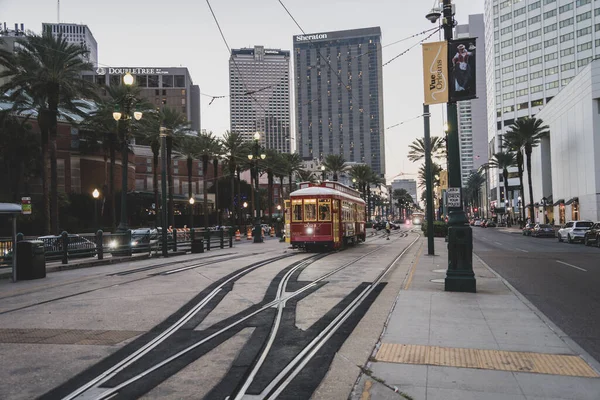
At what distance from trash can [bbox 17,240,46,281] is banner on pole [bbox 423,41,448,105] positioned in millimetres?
13489

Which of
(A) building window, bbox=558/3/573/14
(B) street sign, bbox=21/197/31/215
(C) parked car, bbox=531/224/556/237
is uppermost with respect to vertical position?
(A) building window, bbox=558/3/573/14

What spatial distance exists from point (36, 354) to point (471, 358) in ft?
19.6

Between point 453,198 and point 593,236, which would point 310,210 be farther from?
point 593,236

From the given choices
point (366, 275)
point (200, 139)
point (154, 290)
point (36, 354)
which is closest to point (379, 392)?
point (36, 354)

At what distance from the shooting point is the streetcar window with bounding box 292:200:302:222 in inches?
1018

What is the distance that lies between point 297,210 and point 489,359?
20014mm

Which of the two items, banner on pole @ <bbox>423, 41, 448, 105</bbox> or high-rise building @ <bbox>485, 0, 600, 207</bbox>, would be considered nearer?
banner on pole @ <bbox>423, 41, 448, 105</bbox>

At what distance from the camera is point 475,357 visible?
6.30 meters

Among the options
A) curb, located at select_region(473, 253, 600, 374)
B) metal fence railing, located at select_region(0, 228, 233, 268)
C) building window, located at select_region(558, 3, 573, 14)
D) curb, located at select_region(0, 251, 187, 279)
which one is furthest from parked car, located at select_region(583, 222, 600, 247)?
building window, located at select_region(558, 3, 573, 14)

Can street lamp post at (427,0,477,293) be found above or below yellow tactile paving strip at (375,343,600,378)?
above

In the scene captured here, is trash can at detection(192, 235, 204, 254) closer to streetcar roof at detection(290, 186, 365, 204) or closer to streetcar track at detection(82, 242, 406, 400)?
streetcar roof at detection(290, 186, 365, 204)

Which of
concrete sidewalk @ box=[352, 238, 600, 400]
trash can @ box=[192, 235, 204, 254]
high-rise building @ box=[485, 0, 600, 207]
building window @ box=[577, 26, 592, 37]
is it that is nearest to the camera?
concrete sidewalk @ box=[352, 238, 600, 400]

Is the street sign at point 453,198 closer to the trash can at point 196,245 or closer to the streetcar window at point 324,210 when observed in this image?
the streetcar window at point 324,210

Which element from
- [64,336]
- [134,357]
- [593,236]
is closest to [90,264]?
[64,336]
